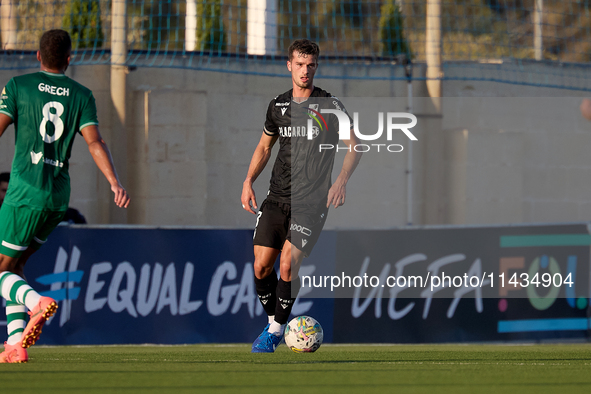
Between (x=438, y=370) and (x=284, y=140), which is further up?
(x=284, y=140)

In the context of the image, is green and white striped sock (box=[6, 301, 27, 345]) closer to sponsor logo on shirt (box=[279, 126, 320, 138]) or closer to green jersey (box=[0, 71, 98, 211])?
green jersey (box=[0, 71, 98, 211])

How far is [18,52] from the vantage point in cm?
1072

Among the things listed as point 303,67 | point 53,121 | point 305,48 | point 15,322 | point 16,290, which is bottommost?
point 15,322

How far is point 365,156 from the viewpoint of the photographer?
38.8 feet

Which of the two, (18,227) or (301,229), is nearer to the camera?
(18,227)

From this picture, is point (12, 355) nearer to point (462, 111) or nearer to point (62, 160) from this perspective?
point (62, 160)

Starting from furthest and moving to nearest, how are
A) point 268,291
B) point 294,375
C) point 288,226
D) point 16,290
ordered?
point 268,291 < point 288,226 < point 16,290 < point 294,375

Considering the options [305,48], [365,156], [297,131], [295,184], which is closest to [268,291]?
[295,184]

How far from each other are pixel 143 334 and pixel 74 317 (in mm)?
731

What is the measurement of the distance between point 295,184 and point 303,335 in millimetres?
1032

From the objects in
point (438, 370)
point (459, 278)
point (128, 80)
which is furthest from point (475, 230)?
point (128, 80)

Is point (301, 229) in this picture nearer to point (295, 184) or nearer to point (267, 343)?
point (295, 184)

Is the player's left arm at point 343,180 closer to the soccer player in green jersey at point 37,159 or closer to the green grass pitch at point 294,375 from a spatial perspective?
the green grass pitch at point 294,375

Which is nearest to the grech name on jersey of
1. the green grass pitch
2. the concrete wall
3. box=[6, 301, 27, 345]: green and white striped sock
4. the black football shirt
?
box=[6, 301, 27, 345]: green and white striped sock
